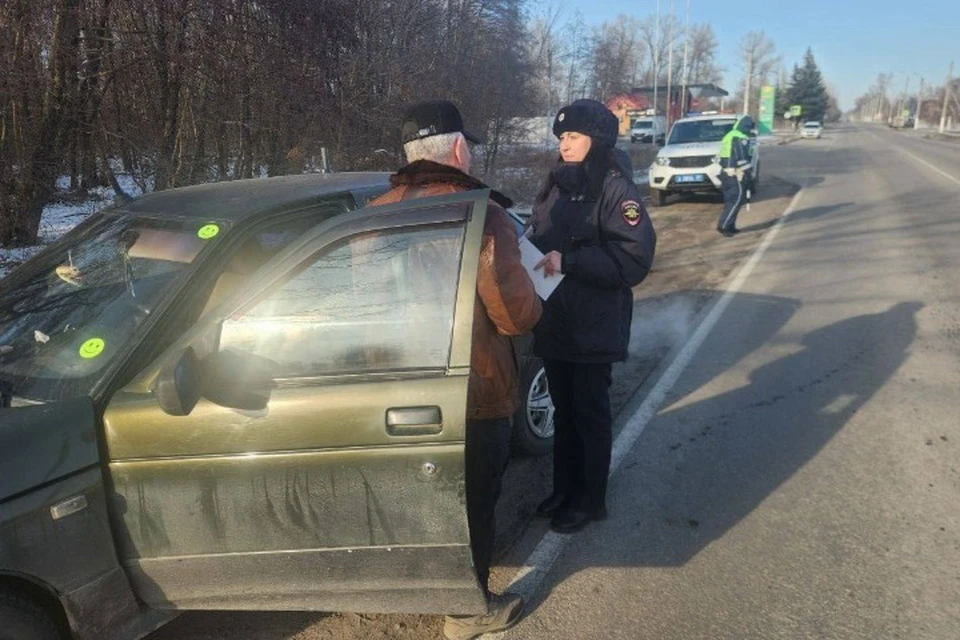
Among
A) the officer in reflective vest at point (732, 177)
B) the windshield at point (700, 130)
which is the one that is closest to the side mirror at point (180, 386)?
the officer in reflective vest at point (732, 177)

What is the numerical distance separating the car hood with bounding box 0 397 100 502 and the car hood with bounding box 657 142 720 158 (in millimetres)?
14730

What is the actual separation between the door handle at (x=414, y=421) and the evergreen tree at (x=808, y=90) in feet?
357

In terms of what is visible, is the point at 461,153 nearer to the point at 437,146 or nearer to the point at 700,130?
the point at 437,146

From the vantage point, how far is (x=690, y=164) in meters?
15.4

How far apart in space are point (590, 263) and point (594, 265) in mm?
20

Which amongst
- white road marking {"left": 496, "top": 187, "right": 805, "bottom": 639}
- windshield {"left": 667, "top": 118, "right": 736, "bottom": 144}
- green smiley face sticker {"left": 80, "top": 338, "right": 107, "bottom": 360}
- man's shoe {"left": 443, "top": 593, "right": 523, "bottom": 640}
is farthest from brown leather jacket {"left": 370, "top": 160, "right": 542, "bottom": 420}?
windshield {"left": 667, "top": 118, "right": 736, "bottom": 144}

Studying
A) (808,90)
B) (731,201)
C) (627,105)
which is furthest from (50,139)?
(808,90)

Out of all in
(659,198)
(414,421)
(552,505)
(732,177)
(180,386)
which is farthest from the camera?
(659,198)

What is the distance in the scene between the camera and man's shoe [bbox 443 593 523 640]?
9.01ft

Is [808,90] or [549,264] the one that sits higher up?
[808,90]

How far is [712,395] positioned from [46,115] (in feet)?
26.9

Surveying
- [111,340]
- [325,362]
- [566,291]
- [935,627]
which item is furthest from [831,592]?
[111,340]

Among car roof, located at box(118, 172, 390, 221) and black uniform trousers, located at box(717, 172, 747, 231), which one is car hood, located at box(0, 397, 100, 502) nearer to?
car roof, located at box(118, 172, 390, 221)

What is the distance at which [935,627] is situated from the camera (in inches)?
108
